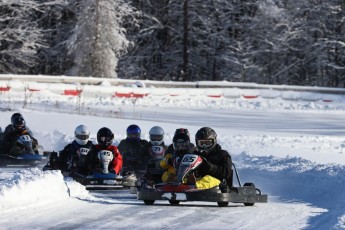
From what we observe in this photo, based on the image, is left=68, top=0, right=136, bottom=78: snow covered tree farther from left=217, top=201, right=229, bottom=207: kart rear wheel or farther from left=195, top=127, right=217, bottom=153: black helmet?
left=217, top=201, right=229, bottom=207: kart rear wheel

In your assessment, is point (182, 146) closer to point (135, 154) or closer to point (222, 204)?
point (222, 204)

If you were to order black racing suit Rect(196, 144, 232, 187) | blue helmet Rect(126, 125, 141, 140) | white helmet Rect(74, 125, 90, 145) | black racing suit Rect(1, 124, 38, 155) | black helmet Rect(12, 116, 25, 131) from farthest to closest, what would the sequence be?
black helmet Rect(12, 116, 25, 131)
black racing suit Rect(1, 124, 38, 155)
blue helmet Rect(126, 125, 141, 140)
white helmet Rect(74, 125, 90, 145)
black racing suit Rect(196, 144, 232, 187)

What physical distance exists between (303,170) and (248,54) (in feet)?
133

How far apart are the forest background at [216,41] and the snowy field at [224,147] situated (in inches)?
627

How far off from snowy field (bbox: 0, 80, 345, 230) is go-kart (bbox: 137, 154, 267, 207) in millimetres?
150

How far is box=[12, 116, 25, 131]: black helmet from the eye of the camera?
20328 mm

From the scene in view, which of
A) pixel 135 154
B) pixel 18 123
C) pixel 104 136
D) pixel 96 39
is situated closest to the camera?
pixel 104 136

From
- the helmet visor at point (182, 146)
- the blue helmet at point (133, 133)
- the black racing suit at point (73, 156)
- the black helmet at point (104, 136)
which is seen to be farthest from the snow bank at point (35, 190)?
the blue helmet at point (133, 133)

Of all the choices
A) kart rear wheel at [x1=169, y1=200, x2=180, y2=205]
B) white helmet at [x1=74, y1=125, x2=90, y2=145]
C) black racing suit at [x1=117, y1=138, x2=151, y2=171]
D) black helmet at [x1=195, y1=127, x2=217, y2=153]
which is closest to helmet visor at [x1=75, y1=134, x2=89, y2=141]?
white helmet at [x1=74, y1=125, x2=90, y2=145]

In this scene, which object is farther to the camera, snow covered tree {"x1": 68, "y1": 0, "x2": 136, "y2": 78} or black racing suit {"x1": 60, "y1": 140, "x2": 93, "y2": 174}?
snow covered tree {"x1": 68, "y1": 0, "x2": 136, "y2": 78}

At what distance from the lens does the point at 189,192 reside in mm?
12281

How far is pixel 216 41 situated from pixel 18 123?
131ft

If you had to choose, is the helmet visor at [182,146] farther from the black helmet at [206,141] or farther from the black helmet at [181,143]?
the black helmet at [206,141]

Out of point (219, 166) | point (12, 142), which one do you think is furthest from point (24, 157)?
point (219, 166)
